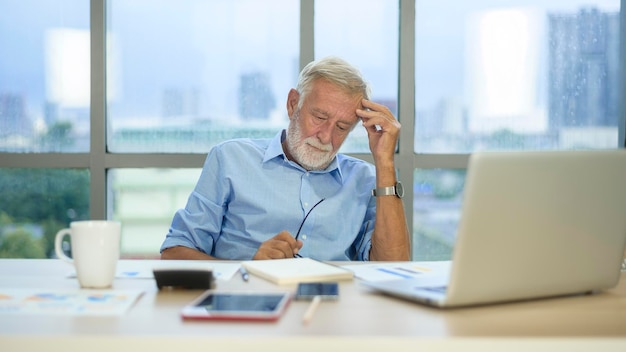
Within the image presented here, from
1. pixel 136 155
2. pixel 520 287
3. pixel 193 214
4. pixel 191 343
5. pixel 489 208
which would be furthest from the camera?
pixel 136 155

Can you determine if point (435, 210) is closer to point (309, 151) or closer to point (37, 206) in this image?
point (309, 151)

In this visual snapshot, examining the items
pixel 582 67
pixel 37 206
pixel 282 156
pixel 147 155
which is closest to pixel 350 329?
pixel 282 156

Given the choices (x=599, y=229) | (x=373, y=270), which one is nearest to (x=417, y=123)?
(x=373, y=270)

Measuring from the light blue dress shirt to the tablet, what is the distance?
0.99m

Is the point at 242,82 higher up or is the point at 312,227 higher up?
the point at 242,82

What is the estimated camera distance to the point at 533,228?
1.12m

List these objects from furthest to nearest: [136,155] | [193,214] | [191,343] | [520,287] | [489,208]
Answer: [136,155] < [193,214] < [520,287] < [489,208] < [191,343]

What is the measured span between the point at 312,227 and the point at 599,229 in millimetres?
1162

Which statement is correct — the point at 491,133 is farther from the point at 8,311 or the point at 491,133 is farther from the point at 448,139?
the point at 8,311

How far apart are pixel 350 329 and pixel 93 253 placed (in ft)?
1.85

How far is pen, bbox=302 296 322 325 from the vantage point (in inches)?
40.7

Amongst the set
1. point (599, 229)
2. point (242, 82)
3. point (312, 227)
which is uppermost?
point (242, 82)

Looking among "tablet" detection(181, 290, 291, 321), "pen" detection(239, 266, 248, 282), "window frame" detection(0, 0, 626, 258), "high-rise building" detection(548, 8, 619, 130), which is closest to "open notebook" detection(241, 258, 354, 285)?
"pen" detection(239, 266, 248, 282)

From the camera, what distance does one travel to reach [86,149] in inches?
125
